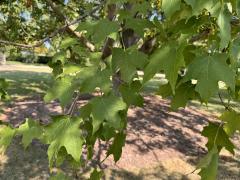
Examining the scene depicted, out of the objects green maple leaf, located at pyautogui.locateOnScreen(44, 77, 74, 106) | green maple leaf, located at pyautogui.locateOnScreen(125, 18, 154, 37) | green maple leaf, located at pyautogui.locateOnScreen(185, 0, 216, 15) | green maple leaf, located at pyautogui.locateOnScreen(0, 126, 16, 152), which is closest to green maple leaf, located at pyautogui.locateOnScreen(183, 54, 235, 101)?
green maple leaf, located at pyautogui.locateOnScreen(185, 0, 216, 15)

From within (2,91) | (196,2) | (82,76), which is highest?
(196,2)

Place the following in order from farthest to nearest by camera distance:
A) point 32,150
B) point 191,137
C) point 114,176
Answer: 1. point 191,137
2. point 32,150
3. point 114,176

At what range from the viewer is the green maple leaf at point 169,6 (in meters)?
1.47

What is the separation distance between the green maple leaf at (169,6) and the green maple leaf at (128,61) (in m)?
0.31

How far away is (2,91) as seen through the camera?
3955 mm

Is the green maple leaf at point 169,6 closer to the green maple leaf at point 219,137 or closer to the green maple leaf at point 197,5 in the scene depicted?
the green maple leaf at point 197,5

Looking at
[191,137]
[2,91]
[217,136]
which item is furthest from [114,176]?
[217,136]

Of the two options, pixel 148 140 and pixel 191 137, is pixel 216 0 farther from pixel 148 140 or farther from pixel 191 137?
pixel 191 137

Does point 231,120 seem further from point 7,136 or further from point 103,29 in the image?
point 7,136

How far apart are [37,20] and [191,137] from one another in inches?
215

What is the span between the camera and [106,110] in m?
1.72

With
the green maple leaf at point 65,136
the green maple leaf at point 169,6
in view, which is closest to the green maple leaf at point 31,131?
the green maple leaf at point 65,136

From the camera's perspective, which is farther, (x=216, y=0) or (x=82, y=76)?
(x=82, y=76)

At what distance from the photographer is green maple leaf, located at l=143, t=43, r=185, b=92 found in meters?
1.49
